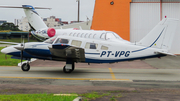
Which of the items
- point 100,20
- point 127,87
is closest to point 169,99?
point 127,87

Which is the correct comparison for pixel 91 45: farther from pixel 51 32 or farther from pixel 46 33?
pixel 46 33

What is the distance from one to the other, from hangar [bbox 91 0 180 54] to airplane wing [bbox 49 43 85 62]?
64.1 feet

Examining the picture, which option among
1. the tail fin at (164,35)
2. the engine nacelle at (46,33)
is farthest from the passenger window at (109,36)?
the engine nacelle at (46,33)

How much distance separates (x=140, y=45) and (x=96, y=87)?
5.16m

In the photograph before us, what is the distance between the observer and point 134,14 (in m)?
32.7

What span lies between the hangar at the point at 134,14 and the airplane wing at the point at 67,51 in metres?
19.5

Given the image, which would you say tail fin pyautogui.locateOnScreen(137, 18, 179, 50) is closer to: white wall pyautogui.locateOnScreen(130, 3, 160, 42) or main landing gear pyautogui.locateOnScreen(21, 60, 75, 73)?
main landing gear pyautogui.locateOnScreen(21, 60, 75, 73)

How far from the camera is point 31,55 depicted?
1416 cm

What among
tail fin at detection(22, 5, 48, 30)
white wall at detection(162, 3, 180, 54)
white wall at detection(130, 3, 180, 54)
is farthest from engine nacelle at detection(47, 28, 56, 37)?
white wall at detection(162, 3, 180, 54)

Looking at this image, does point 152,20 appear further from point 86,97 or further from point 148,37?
point 86,97

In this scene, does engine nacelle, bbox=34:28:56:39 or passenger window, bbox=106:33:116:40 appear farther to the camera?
engine nacelle, bbox=34:28:56:39

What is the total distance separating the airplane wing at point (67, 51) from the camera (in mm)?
12852

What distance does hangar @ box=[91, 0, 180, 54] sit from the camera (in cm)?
A: 3234

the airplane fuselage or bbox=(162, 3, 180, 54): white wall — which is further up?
bbox=(162, 3, 180, 54): white wall
